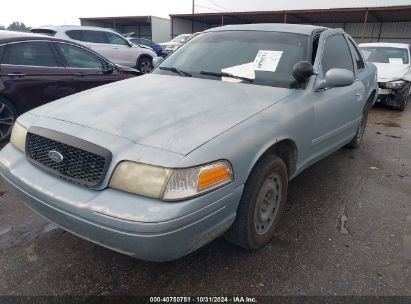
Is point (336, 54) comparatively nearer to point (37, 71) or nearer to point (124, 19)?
point (37, 71)

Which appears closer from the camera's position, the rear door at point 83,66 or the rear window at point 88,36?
the rear door at point 83,66

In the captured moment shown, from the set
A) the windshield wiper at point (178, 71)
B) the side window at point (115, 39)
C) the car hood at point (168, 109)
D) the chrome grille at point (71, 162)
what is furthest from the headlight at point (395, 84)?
the side window at point (115, 39)

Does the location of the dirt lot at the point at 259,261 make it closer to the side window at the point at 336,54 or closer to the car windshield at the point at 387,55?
the side window at the point at 336,54

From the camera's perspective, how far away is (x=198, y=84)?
9.96 feet

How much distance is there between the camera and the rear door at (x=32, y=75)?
15.8 feet

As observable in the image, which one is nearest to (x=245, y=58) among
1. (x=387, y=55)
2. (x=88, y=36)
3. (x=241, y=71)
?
(x=241, y=71)

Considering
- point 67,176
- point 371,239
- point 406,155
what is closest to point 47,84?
point 67,176

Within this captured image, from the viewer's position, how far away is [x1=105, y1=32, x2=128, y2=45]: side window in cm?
1126

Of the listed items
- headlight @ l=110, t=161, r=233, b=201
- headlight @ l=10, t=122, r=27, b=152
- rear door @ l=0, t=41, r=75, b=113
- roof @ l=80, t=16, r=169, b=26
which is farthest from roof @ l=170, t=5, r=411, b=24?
headlight @ l=10, t=122, r=27, b=152

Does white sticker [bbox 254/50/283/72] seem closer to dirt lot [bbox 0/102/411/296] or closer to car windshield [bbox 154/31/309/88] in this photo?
car windshield [bbox 154/31/309/88]

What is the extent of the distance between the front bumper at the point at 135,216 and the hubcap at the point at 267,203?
38 cm

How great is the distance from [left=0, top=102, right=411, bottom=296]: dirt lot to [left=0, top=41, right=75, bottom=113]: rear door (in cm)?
185

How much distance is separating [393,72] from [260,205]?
7280 millimetres

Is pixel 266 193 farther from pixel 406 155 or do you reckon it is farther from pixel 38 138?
pixel 406 155
